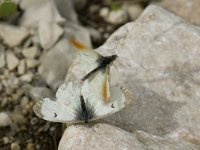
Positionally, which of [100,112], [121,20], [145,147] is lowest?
[121,20]

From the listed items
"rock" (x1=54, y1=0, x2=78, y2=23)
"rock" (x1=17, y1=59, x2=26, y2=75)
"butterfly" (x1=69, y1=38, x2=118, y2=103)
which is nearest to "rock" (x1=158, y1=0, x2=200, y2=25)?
"rock" (x1=54, y1=0, x2=78, y2=23)

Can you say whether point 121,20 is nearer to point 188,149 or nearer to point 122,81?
point 122,81

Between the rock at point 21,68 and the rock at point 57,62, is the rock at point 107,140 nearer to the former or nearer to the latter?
the rock at point 57,62

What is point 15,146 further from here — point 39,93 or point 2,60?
point 2,60

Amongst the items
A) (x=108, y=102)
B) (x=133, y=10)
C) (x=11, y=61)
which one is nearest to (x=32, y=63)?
(x=11, y=61)

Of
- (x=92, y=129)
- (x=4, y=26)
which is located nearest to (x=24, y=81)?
(x=4, y=26)

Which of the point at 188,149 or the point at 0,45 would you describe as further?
the point at 0,45
